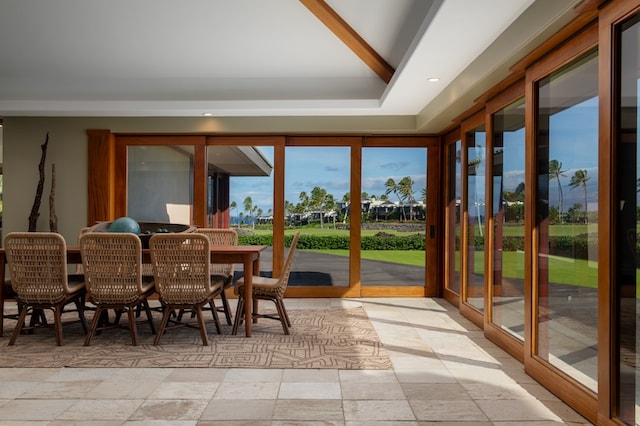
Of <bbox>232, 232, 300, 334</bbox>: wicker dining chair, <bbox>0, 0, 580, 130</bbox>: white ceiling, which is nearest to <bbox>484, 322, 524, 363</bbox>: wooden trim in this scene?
<bbox>232, 232, 300, 334</bbox>: wicker dining chair

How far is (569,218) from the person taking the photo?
2.81 metres

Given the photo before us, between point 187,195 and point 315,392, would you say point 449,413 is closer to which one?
Answer: point 315,392

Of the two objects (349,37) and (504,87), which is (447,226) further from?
(349,37)

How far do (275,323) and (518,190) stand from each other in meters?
2.64

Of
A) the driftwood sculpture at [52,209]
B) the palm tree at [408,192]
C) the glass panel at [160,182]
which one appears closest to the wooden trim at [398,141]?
the palm tree at [408,192]

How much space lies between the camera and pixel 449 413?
104 inches

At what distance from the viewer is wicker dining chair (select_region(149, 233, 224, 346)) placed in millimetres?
3836

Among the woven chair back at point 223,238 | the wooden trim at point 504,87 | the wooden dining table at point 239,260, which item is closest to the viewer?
the wooden trim at point 504,87

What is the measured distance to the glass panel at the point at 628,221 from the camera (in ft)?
7.04

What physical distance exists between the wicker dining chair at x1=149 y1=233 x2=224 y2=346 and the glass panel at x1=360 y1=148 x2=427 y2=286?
2.97m

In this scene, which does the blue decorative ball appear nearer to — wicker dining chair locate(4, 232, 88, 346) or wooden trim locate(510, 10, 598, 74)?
wicker dining chair locate(4, 232, 88, 346)

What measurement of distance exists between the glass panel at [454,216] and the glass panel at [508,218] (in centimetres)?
140

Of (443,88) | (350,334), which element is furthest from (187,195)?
(443,88)

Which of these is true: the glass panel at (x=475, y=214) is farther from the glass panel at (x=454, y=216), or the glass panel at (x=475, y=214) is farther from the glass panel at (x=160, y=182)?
the glass panel at (x=160, y=182)
